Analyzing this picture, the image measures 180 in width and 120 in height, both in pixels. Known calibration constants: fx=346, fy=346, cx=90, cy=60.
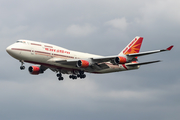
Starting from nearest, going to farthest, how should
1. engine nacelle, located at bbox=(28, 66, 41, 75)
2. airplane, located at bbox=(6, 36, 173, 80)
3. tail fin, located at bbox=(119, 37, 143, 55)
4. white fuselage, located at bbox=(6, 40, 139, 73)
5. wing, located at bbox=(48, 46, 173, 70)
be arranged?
white fuselage, located at bbox=(6, 40, 139, 73) < airplane, located at bbox=(6, 36, 173, 80) < wing, located at bbox=(48, 46, 173, 70) < engine nacelle, located at bbox=(28, 66, 41, 75) < tail fin, located at bbox=(119, 37, 143, 55)

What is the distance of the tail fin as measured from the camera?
85812 millimetres

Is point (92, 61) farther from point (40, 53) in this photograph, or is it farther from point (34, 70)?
point (34, 70)

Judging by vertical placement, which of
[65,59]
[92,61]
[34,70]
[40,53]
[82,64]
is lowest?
[82,64]

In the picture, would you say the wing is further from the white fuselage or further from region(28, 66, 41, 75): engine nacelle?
region(28, 66, 41, 75): engine nacelle

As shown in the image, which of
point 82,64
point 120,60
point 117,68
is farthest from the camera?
point 117,68

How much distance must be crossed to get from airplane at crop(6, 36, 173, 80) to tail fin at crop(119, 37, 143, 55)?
5.11 m

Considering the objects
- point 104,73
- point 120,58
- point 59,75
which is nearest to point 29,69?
point 59,75

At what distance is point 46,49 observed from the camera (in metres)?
71.1

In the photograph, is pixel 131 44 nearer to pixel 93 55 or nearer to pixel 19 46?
pixel 93 55

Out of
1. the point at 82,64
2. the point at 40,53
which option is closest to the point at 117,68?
the point at 82,64

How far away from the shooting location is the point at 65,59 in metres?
73.7

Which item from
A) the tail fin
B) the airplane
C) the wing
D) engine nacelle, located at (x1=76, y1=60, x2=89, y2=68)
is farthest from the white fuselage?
the tail fin

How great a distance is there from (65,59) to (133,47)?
20942mm

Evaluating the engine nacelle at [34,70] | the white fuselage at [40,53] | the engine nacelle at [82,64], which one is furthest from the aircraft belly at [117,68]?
the engine nacelle at [34,70]
